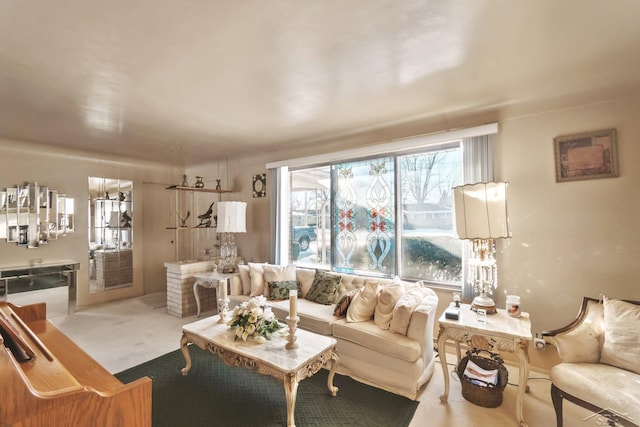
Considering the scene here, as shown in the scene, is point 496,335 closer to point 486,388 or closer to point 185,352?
point 486,388

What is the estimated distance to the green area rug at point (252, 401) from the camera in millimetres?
2115

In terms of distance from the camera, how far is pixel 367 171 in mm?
3973

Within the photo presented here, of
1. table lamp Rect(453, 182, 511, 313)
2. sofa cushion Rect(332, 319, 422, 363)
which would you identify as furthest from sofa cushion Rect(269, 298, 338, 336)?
table lamp Rect(453, 182, 511, 313)

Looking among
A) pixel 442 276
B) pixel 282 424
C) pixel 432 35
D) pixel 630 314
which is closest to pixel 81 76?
pixel 432 35

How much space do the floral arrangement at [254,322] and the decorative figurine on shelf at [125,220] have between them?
13.8 ft

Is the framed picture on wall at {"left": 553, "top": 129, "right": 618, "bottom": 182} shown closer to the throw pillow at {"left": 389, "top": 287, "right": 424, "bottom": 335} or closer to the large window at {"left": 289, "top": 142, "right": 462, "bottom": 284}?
the large window at {"left": 289, "top": 142, "right": 462, "bottom": 284}

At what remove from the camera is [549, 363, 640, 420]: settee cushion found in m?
1.64

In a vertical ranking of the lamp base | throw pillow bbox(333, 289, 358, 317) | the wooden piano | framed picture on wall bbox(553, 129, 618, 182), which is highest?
framed picture on wall bbox(553, 129, 618, 182)

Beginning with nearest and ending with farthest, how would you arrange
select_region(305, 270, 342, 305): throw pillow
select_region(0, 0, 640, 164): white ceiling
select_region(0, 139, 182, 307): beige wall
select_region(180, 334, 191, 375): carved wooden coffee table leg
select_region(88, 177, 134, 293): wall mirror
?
select_region(0, 0, 640, 164): white ceiling → select_region(180, 334, 191, 375): carved wooden coffee table leg → select_region(305, 270, 342, 305): throw pillow → select_region(0, 139, 182, 307): beige wall → select_region(88, 177, 134, 293): wall mirror

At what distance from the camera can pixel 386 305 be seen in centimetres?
271

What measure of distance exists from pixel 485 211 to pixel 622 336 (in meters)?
1.17

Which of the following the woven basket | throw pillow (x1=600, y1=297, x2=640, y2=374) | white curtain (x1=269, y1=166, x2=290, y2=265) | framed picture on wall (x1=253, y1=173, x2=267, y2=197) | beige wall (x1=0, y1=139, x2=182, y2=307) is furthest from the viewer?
framed picture on wall (x1=253, y1=173, x2=267, y2=197)

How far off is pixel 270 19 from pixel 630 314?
9.82 ft

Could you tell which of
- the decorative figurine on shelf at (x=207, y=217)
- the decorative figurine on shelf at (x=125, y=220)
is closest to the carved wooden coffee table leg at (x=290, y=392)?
the decorative figurine on shelf at (x=207, y=217)
